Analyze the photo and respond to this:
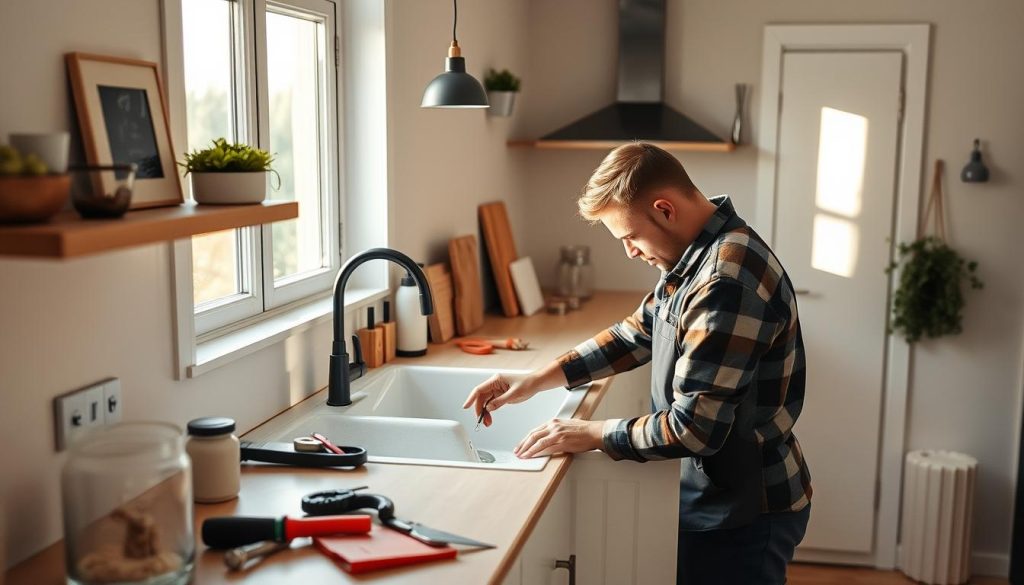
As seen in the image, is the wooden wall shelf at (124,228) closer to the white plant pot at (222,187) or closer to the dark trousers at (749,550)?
the white plant pot at (222,187)

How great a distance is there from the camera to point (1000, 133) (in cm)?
419

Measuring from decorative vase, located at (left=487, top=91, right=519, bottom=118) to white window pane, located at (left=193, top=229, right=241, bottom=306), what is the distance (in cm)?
164

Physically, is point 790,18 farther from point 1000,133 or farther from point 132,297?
point 132,297

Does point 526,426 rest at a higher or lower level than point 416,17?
lower

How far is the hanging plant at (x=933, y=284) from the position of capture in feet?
13.8

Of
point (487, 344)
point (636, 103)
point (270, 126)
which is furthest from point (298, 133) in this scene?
point (636, 103)

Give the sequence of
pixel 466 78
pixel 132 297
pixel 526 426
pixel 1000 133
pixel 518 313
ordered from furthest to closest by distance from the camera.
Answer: pixel 1000 133 → pixel 518 313 → pixel 526 426 → pixel 466 78 → pixel 132 297

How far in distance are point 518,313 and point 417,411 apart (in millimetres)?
1092

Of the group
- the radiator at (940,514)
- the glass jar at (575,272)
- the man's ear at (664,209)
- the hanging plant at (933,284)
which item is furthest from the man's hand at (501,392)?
the radiator at (940,514)

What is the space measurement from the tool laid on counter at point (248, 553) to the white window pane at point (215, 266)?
768mm

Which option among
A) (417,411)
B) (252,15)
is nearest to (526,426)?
(417,411)

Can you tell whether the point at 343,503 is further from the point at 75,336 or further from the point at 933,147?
the point at 933,147

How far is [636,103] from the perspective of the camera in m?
4.38

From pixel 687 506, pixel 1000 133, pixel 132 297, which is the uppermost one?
pixel 1000 133
